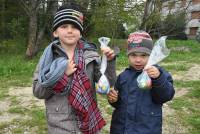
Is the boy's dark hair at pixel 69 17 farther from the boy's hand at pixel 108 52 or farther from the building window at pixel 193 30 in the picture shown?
the building window at pixel 193 30

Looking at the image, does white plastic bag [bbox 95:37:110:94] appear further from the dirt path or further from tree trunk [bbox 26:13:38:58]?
tree trunk [bbox 26:13:38:58]

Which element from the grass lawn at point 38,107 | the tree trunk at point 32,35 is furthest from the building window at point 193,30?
the grass lawn at point 38,107

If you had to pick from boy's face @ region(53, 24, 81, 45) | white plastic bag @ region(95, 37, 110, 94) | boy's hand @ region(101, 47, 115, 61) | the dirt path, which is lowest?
the dirt path

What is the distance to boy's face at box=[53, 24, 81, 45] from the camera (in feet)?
8.91

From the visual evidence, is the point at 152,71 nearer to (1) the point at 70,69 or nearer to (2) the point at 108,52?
(2) the point at 108,52

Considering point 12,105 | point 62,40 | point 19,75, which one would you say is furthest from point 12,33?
point 62,40

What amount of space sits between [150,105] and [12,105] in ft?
12.9

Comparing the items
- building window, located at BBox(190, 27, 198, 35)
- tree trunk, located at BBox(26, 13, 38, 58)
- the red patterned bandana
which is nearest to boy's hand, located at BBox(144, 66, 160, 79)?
the red patterned bandana

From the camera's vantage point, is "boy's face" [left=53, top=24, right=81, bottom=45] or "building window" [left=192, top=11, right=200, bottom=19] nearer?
"boy's face" [left=53, top=24, right=81, bottom=45]

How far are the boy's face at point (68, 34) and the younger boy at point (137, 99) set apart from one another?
386 millimetres

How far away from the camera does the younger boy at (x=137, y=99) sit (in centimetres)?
278

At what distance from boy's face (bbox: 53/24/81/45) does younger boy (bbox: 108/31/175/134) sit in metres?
0.39

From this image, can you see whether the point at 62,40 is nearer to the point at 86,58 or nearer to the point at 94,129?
the point at 86,58

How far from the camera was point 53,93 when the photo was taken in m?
2.73
